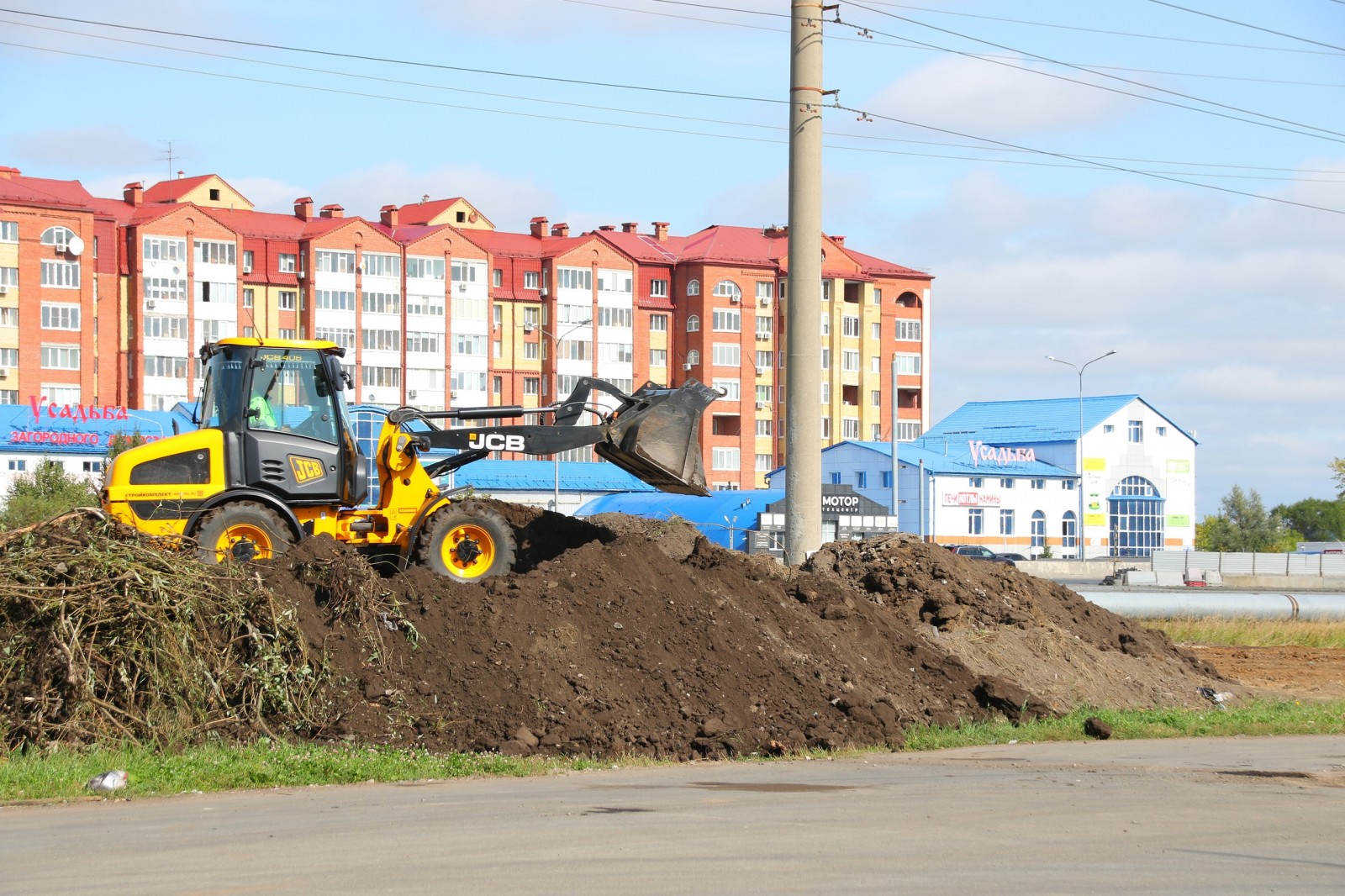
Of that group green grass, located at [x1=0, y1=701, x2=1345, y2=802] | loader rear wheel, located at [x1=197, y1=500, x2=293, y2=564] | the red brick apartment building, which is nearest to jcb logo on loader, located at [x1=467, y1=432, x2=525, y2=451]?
loader rear wheel, located at [x1=197, y1=500, x2=293, y2=564]

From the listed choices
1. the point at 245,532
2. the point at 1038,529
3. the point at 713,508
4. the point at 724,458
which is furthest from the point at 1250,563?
the point at 245,532

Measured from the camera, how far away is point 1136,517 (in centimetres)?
9506

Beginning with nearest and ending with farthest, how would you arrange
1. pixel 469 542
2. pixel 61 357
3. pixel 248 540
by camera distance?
1. pixel 248 540
2. pixel 469 542
3. pixel 61 357

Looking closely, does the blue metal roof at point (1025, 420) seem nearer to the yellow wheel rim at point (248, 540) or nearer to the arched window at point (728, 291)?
the arched window at point (728, 291)

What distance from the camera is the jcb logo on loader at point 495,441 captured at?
17.5 m

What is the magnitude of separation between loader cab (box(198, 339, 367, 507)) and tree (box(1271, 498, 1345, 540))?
132m

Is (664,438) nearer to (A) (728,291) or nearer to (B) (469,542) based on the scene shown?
(B) (469,542)

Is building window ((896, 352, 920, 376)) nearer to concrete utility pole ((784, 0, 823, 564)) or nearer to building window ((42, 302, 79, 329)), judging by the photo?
building window ((42, 302, 79, 329))

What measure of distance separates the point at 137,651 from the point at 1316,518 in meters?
145

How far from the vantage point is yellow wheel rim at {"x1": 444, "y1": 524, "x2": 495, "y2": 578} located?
53.9 feet

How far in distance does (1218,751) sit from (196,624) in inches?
389

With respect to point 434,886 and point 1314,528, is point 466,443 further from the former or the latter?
point 1314,528

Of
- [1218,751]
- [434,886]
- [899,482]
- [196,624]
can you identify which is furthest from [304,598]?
[899,482]

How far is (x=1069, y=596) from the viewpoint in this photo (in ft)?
68.9
